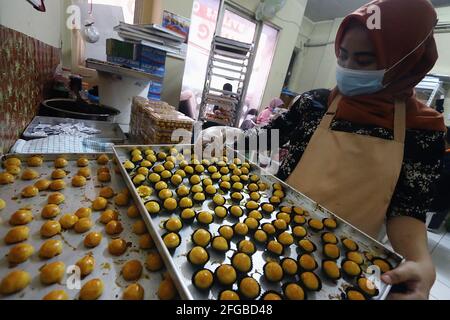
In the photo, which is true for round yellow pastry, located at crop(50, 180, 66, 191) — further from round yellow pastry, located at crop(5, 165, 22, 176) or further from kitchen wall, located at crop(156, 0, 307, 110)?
kitchen wall, located at crop(156, 0, 307, 110)

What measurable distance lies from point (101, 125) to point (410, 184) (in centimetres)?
157

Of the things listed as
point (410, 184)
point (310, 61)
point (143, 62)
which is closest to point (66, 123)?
point (143, 62)

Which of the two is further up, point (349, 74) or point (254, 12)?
point (254, 12)

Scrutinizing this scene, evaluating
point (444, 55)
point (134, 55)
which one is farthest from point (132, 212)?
point (444, 55)

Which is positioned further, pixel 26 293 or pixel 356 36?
pixel 356 36

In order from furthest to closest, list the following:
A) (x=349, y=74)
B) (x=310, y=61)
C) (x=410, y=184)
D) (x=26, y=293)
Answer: (x=310, y=61) → (x=349, y=74) → (x=410, y=184) → (x=26, y=293)

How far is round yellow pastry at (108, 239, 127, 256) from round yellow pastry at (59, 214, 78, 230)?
126mm

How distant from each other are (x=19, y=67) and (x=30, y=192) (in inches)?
25.2

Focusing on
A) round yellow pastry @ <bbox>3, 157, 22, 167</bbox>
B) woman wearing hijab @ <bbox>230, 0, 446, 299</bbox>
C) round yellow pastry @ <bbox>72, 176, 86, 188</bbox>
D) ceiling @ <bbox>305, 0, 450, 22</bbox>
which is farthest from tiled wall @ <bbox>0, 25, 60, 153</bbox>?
ceiling @ <bbox>305, 0, 450, 22</bbox>

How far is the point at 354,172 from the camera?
3.05ft

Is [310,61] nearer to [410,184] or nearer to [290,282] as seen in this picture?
[410,184]

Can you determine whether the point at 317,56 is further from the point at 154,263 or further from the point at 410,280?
the point at 154,263

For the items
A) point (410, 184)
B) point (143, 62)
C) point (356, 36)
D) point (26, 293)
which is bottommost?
point (26, 293)

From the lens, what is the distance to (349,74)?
99 cm
